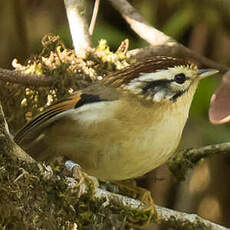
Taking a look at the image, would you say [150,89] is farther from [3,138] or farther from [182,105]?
[3,138]

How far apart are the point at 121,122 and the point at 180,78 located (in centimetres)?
43

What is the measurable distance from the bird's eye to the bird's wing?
31cm

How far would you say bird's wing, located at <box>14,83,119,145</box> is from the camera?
9.91ft

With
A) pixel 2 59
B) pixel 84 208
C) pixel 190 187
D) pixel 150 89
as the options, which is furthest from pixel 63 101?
pixel 2 59

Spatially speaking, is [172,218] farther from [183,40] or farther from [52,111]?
[183,40]

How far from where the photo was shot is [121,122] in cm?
289

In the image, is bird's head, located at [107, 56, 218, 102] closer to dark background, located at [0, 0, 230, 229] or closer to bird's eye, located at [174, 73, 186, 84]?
bird's eye, located at [174, 73, 186, 84]

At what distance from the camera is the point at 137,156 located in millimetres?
2920

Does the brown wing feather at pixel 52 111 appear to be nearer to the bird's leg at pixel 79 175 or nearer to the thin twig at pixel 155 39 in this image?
the bird's leg at pixel 79 175

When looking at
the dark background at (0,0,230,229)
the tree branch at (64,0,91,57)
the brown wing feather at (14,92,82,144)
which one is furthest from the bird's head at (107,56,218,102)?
the dark background at (0,0,230,229)

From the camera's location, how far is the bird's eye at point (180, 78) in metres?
3.12

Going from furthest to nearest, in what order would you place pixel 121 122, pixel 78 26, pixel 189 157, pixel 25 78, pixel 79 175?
pixel 78 26
pixel 189 157
pixel 25 78
pixel 121 122
pixel 79 175

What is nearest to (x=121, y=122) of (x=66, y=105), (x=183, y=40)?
(x=66, y=105)

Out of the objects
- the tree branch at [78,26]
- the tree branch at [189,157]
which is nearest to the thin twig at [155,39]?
the tree branch at [78,26]
